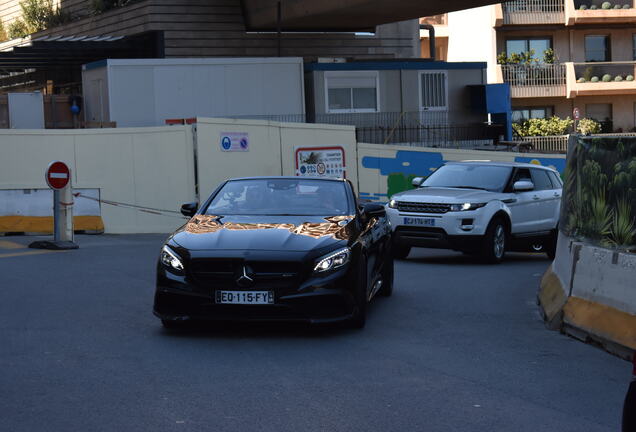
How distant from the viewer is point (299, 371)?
7926 millimetres

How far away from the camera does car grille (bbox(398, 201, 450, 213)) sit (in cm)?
1727

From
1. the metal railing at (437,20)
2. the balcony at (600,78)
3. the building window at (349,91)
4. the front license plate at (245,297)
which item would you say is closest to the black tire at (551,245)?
the front license plate at (245,297)

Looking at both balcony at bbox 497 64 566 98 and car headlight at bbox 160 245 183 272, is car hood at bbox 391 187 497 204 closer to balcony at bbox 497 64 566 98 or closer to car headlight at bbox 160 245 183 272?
car headlight at bbox 160 245 183 272

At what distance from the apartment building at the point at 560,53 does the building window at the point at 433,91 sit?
15.6 m

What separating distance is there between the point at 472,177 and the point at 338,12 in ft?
54.7

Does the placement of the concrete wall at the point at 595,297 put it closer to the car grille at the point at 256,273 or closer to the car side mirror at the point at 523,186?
the car grille at the point at 256,273

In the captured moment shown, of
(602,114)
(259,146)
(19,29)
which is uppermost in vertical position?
(19,29)

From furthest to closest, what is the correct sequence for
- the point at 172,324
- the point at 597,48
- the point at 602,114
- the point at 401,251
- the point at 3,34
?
the point at 602,114 → the point at 597,48 → the point at 3,34 → the point at 401,251 → the point at 172,324

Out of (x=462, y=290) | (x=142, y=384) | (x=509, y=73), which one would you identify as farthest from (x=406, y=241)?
(x=509, y=73)

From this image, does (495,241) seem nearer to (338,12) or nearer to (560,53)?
(338,12)

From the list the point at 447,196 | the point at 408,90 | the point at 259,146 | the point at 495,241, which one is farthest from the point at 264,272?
the point at 408,90

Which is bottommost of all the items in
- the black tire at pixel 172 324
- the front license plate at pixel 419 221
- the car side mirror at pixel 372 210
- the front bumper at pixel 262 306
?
the black tire at pixel 172 324

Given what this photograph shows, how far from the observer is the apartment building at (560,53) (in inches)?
2103

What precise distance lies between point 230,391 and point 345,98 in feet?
96.9
